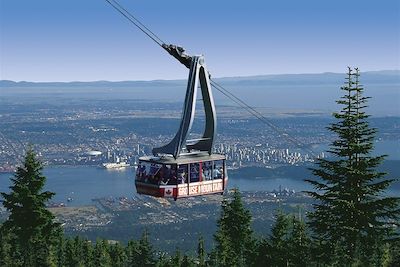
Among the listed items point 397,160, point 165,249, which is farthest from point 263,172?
point 165,249

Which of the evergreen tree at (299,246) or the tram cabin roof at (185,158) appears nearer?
the tram cabin roof at (185,158)

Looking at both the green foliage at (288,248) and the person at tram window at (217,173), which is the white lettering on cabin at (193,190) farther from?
the green foliage at (288,248)

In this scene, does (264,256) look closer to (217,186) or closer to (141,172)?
(217,186)

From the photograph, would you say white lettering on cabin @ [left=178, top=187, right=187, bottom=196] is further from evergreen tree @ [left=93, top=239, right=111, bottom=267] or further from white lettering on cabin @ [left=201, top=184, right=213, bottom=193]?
evergreen tree @ [left=93, top=239, right=111, bottom=267]

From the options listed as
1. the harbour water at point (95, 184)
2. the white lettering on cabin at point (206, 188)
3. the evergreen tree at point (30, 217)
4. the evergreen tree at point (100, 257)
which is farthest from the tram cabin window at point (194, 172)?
the harbour water at point (95, 184)

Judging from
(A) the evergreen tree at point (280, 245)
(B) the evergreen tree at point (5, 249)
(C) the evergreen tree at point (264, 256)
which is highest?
(A) the evergreen tree at point (280, 245)

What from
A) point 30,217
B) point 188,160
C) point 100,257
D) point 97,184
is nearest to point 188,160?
point 188,160
